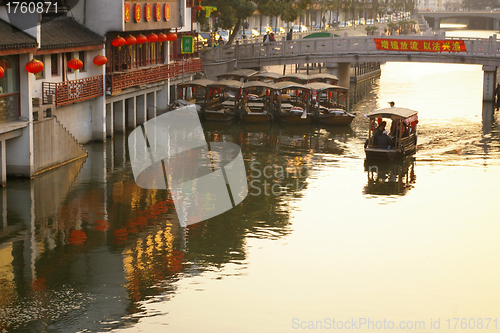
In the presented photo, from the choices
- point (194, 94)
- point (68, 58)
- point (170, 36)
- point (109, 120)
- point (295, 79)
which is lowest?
point (109, 120)

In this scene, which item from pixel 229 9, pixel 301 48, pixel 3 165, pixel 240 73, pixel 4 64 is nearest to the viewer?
pixel 4 64

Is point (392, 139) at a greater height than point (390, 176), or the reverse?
point (392, 139)

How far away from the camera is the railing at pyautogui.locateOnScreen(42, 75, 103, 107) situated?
4034 centimetres

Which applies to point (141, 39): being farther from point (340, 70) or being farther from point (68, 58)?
point (340, 70)

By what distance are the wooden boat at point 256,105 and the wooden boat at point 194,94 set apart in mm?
3047

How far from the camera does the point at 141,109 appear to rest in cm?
5584

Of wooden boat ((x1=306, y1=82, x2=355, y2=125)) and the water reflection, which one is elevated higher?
wooden boat ((x1=306, y1=82, x2=355, y2=125))

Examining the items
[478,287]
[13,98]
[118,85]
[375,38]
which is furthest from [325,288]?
[375,38]

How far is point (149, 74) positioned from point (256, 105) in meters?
12.7

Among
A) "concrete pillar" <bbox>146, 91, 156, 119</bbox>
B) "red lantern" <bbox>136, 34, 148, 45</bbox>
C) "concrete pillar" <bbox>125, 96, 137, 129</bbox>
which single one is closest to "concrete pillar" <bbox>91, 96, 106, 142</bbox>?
"red lantern" <bbox>136, 34, 148, 45</bbox>

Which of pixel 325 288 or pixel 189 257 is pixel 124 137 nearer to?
pixel 189 257

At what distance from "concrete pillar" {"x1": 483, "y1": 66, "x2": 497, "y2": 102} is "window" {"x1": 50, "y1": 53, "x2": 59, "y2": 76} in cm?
4135

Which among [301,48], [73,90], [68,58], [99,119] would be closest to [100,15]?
[68,58]

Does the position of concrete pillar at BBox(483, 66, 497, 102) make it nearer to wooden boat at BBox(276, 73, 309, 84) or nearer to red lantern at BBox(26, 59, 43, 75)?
wooden boat at BBox(276, 73, 309, 84)
